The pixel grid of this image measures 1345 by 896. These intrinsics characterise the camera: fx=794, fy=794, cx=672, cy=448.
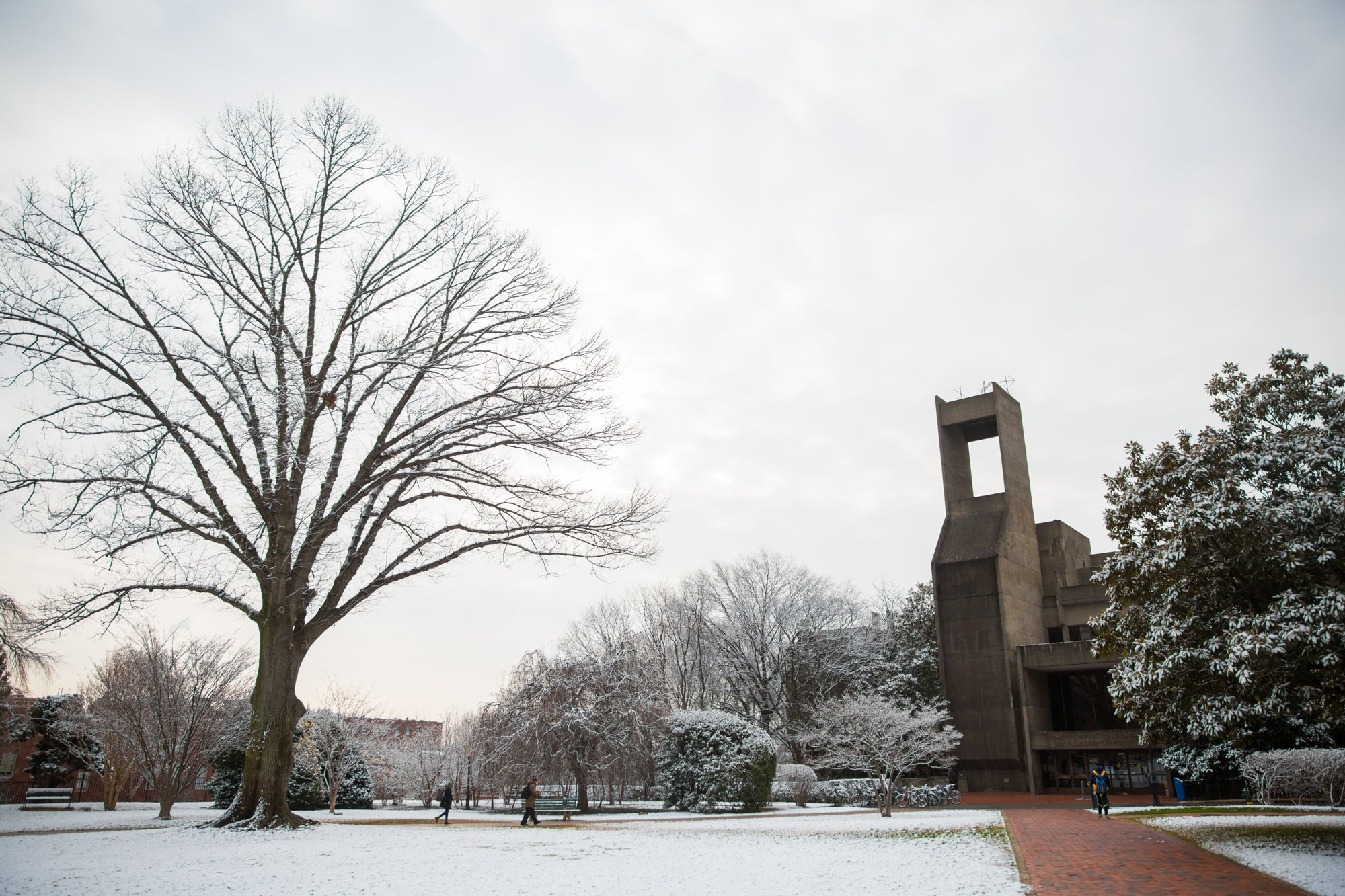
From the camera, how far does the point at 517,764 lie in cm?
2602

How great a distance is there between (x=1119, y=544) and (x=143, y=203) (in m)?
21.2

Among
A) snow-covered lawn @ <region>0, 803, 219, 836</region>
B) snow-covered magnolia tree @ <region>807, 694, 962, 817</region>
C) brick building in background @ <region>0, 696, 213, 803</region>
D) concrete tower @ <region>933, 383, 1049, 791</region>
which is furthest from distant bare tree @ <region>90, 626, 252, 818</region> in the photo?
Answer: concrete tower @ <region>933, 383, 1049, 791</region>

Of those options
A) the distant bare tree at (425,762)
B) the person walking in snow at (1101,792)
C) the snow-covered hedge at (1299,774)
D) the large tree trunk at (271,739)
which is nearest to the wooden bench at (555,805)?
the distant bare tree at (425,762)

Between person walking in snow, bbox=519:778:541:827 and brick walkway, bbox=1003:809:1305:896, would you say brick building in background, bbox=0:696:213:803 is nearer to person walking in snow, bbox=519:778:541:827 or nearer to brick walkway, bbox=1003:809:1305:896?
person walking in snow, bbox=519:778:541:827

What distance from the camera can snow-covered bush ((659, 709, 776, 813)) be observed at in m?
24.0

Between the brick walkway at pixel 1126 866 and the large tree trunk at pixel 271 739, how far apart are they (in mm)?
13720

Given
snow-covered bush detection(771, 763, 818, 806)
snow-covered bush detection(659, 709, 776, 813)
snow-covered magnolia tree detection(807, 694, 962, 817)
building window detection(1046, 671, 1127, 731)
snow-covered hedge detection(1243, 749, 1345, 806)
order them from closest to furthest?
1. snow-covered hedge detection(1243, 749, 1345, 806)
2. snow-covered magnolia tree detection(807, 694, 962, 817)
3. snow-covered bush detection(659, 709, 776, 813)
4. snow-covered bush detection(771, 763, 818, 806)
5. building window detection(1046, 671, 1127, 731)

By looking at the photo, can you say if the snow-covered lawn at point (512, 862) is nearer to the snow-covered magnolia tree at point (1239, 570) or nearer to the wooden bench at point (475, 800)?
the snow-covered magnolia tree at point (1239, 570)

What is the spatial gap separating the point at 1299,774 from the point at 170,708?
32.8m

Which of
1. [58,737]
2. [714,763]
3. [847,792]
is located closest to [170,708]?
[58,737]

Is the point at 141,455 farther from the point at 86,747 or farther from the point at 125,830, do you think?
the point at 86,747

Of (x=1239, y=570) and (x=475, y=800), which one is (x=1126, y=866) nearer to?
(x=1239, y=570)

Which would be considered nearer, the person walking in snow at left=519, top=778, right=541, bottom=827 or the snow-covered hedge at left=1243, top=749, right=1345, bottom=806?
the snow-covered hedge at left=1243, top=749, right=1345, bottom=806

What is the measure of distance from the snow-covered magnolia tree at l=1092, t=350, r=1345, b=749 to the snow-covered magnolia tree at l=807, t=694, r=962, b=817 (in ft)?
30.8
